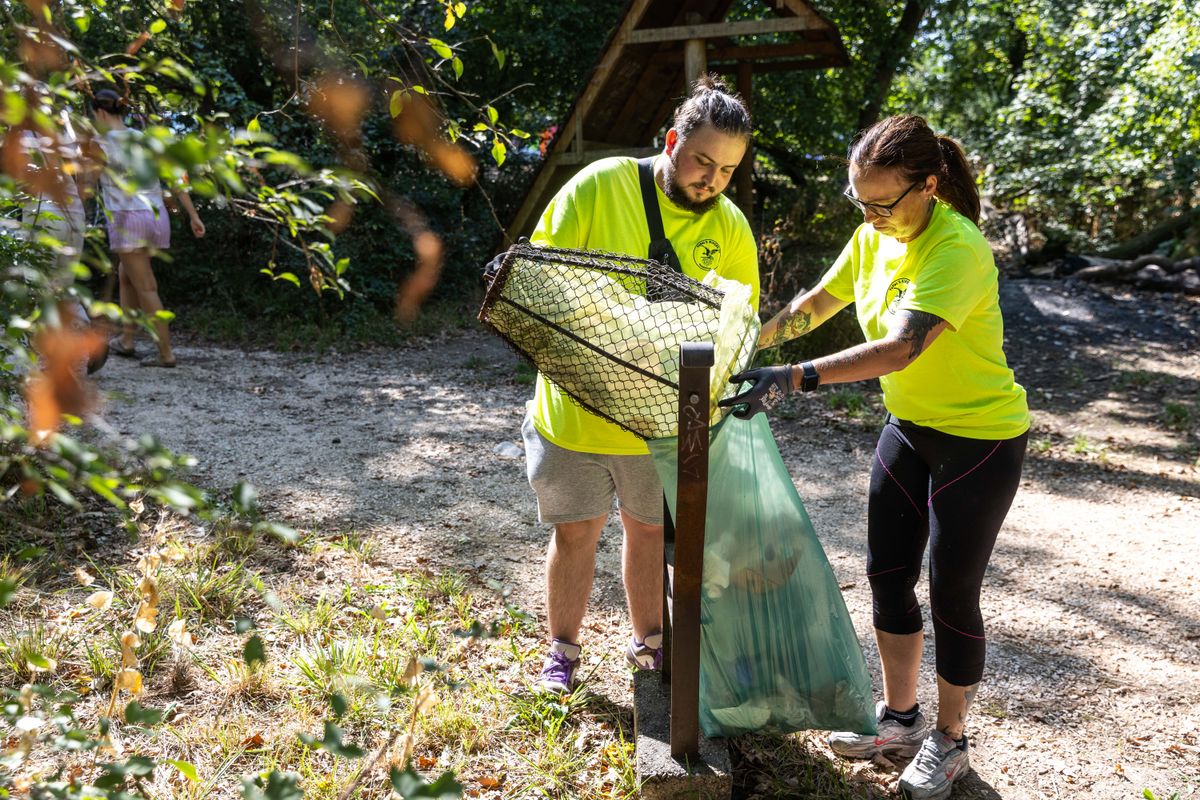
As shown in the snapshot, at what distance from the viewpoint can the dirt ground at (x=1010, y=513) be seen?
9.78ft

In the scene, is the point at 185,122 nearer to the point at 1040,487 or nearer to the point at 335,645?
the point at 335,645

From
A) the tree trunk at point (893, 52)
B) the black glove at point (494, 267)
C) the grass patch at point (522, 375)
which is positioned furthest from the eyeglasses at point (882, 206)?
the tree trunk at point (893, 52)

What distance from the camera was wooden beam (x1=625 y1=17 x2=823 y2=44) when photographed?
6.93 metres

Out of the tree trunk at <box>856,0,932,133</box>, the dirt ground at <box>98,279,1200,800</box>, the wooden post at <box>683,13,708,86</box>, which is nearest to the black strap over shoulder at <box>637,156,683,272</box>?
the dirt ground at <box>98,279,1200,800</box>

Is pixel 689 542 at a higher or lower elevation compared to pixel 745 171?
lower

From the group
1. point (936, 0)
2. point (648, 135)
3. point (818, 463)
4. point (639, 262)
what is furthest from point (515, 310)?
point (936, 0)

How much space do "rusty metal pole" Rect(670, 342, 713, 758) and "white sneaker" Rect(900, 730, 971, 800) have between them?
643 millimetres

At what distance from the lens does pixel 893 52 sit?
1229 cm

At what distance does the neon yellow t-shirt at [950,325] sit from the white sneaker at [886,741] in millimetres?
945

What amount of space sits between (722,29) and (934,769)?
20.4ft

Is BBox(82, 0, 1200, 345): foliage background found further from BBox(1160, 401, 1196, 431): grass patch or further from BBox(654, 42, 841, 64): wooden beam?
BBox(1160, 401, 1196, 431): grass patch

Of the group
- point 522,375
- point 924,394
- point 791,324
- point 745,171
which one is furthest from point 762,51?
point 924,394

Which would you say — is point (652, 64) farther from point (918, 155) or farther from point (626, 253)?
point (918, 155)

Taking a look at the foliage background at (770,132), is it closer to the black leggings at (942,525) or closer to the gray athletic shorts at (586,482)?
the gray athletic shorts at (586,482)
